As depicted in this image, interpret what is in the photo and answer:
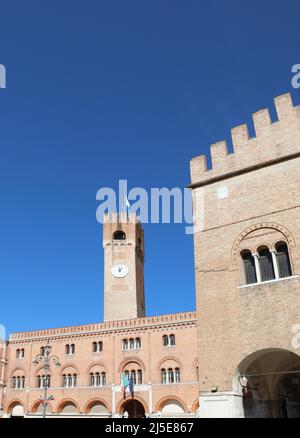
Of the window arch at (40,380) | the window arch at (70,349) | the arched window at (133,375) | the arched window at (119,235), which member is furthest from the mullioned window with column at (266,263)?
the arched window at (119,235)

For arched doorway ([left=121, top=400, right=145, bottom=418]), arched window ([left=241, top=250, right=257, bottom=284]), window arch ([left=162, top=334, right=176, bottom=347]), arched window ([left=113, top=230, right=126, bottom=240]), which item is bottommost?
arched doorway ([left=121, top=400, right=145, bottom=418])

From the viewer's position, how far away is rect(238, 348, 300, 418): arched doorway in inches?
504

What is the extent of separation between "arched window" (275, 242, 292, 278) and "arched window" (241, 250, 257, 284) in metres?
0.81

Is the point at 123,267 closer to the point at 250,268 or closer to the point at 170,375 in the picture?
the point at 170,375

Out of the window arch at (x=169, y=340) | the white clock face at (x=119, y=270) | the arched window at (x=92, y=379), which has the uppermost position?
the white clock face at (x=119, y=270)

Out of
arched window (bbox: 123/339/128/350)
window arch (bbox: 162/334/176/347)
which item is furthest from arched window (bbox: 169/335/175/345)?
arched window (bbox: 123/339/128/350)

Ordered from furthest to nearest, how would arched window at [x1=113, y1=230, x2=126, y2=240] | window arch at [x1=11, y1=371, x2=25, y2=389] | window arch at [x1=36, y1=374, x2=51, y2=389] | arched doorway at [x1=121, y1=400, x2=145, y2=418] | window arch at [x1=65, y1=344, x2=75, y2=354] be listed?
arched window at [x1=113, y1=230, x2=126, y2=240]
window arch at [x1=11, y1=371, x2=25, y2=389]
window arch at [x1=65, y1=344, x2=75, y2=354]
window arch at [x1=36, y1=374, x2=51, y2=389]
arched doorway at [x1=121, y1=400, x2=145, y2=418]

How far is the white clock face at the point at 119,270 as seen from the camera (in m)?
44.2

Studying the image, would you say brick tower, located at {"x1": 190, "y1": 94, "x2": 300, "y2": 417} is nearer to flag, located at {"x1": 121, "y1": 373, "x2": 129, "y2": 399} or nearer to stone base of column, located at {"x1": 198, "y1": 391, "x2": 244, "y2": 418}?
stone base of column, located at {"x1": 198, "y1": 391, "x2": 244, "y2": 418}

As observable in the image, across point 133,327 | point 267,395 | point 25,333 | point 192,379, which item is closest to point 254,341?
point 267,395

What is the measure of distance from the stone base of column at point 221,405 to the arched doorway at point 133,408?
22.6 m

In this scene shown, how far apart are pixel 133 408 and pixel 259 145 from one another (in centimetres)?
2608

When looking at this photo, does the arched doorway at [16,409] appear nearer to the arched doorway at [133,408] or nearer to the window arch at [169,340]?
the arched doorway at [133,408]
